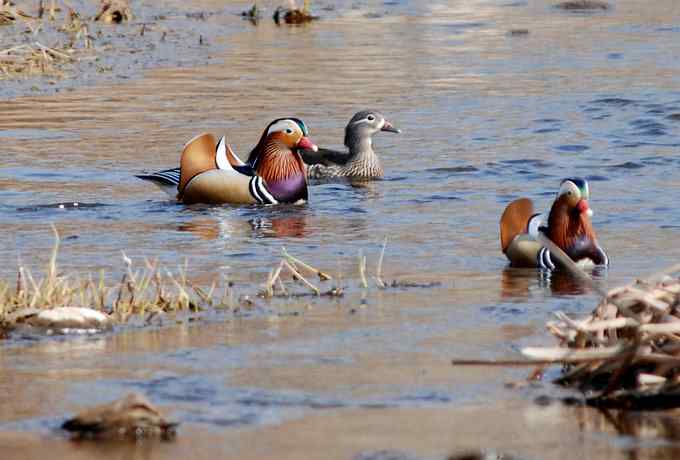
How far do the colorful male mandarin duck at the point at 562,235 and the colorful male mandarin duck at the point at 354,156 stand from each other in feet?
16.8

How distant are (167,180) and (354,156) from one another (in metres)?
2.80

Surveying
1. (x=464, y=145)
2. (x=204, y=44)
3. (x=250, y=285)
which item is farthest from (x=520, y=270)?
(x=204, y=44)

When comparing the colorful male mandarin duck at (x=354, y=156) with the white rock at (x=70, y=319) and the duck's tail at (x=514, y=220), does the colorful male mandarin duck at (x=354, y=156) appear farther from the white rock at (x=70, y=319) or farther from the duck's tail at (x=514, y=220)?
the white rock at (x=70, y=319)

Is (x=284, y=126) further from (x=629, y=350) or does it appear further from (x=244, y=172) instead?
(x=629, y=350)

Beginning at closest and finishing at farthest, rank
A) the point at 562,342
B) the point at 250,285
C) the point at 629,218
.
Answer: the point at 562,342 → the point at 250,285 → the point at 629,218

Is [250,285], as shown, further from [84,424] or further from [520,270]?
[84,424]

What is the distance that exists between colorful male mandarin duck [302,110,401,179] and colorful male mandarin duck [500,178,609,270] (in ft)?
16.8

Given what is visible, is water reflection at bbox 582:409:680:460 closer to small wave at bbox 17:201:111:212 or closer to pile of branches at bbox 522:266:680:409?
pile of branches at bbox 522:266:680:409

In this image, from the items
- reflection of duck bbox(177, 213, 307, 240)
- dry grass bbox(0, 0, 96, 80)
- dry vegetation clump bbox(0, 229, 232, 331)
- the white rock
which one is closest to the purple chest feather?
reflection of duck bbox(177, 213, 307, 240)

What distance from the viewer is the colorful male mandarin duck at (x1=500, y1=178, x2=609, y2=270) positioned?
1027cm

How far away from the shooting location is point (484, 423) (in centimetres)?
625

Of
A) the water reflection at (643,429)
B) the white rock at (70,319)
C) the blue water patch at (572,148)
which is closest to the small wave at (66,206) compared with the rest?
the blue water patch at (572,148)

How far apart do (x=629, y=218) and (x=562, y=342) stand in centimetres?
566

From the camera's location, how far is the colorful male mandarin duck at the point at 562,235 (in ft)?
33.7
